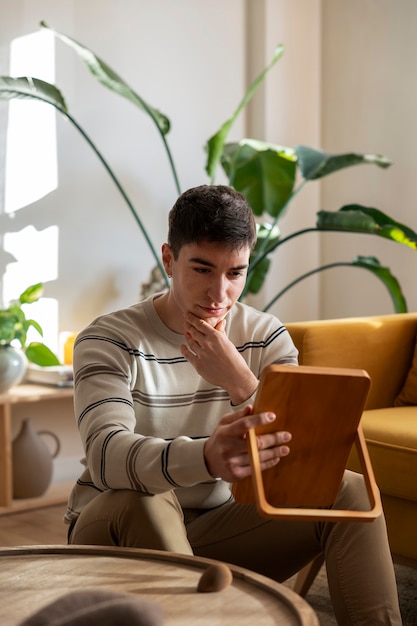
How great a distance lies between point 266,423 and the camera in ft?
4.14

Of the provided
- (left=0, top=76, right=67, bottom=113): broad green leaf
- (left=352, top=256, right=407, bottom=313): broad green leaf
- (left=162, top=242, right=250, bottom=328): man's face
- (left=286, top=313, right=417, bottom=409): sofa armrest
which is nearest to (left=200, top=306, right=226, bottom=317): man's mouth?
(left=162, top=242, right=250, bottom=328): man's face

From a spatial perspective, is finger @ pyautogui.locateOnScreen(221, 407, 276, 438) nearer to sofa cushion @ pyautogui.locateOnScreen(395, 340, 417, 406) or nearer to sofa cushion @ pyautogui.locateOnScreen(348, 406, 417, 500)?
sofa cushion @ pyautogui.locateOnScreen(348, 406, 417, 500)

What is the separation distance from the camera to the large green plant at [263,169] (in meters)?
3.46

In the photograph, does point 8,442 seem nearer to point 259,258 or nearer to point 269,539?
point 259,258

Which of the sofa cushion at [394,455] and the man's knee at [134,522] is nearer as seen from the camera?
the man's knee at [134,522]

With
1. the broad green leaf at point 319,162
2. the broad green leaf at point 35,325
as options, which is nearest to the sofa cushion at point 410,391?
the broad green leaf at point 319,162

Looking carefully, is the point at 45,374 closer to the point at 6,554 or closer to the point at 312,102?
the point at 312,102

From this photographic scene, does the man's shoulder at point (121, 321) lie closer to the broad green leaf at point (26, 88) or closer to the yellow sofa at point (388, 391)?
the yellow sofa at point (388, 391)

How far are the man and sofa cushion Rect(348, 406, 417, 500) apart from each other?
692 millimetres

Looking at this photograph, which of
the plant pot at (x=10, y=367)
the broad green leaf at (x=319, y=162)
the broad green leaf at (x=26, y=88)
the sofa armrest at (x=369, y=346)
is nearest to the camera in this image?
the sofa armrest at (x=369, y=346)

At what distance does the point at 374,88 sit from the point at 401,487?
8.51ft

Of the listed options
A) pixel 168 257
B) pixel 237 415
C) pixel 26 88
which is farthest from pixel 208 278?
pixel 26 88

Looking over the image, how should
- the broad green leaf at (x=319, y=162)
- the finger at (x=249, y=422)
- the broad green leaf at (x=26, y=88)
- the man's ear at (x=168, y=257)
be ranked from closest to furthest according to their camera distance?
the finger at (x=249, y=422)
the man's ear at (x=168, y=257)
the broad green leaf at (x=26, y=88)
the broad green leaf at (x=319, y=162)

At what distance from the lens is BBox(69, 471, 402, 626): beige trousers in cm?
146
